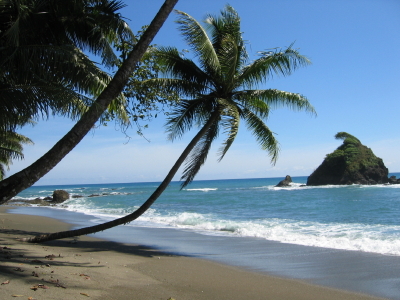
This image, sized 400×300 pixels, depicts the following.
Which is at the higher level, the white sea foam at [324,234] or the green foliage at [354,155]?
the green foliage at [354,155]

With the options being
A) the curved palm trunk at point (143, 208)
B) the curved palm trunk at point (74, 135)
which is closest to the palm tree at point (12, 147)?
the curved palm trunk at point (143, 208)

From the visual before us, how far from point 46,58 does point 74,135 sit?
3.98 ft

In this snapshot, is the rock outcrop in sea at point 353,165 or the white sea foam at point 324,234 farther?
the rock outcrop in sea at point 353,165

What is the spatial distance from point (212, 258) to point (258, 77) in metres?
4.81

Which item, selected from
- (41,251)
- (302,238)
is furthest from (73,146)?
(302,238)

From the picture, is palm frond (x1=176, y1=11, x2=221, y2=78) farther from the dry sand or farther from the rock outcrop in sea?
the rock outcrop in sea

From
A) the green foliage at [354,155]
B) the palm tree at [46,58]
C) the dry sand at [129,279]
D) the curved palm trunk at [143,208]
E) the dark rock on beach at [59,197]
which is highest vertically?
the green foliage at [354,155]

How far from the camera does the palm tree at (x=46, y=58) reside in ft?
17.3

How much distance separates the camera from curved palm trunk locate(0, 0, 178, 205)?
192 inches

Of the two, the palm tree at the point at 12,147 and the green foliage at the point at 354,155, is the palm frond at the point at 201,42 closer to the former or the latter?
the palm tree at the point at 12,147

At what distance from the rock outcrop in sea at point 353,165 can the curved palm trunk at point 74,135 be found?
5283 cm

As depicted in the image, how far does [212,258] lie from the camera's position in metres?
8.98

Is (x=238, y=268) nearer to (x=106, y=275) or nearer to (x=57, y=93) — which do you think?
(x=106, y=275)

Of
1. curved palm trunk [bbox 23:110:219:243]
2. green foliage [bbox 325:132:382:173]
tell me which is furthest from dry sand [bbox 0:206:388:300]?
green foliage [bbox 325:132:382:173]
